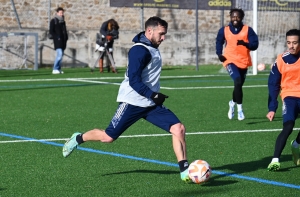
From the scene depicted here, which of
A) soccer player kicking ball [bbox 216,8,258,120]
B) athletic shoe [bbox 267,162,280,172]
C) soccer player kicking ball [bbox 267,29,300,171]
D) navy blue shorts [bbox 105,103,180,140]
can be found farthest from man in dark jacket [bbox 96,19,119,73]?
navy blue shorts [bbox 105,103,180,140]

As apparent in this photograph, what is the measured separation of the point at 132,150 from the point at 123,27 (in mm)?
21453

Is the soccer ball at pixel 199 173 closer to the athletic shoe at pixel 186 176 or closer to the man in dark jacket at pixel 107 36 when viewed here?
the athletic shoe at pixel 186 176

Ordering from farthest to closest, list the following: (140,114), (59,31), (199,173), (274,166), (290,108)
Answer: (59,31)
(290,108)
(274,166)
(140,114)
(199,173)

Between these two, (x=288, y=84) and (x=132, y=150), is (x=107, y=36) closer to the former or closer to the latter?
(x=132, y=150)

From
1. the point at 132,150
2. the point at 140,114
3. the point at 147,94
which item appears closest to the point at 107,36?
the point at 132,150

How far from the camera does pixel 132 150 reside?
11.1 meters

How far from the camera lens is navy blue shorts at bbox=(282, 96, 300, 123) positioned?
31.7 ft

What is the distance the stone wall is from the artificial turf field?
1008 cm

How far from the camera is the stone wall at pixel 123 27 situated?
30750 millimetres

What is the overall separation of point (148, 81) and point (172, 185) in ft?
3.68

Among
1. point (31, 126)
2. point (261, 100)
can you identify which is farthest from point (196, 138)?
point (261, 100)

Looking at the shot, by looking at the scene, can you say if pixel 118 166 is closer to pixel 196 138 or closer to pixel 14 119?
pixel 196 138

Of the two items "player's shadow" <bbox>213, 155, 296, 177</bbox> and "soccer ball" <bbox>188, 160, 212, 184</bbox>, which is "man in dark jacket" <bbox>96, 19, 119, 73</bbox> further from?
"soccer ball" <bbox>188, 160, 212, 184</bbox>

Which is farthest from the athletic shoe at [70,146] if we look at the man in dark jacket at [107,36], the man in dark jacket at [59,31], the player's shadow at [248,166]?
the man in dark jacket at [59,31]
